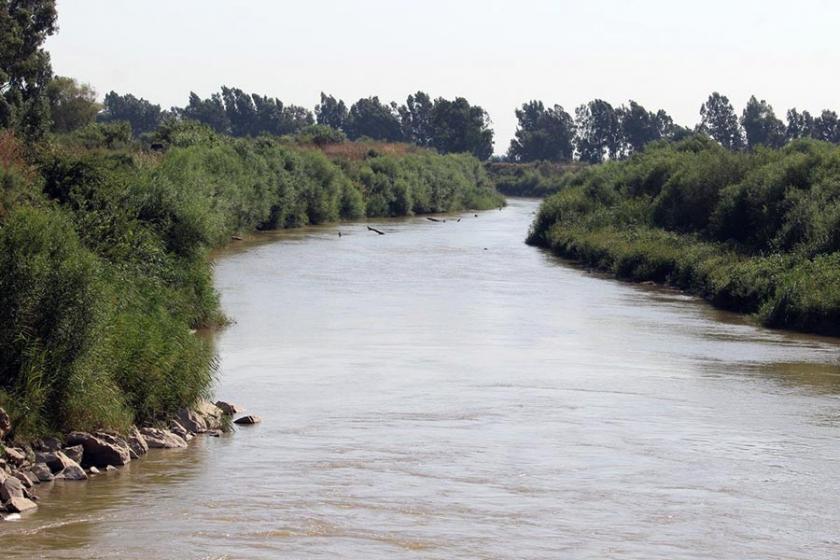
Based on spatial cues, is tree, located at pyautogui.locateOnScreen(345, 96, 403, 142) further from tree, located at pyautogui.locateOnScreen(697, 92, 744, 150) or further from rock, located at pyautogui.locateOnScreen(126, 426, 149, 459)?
rock, located at pyautogui.locateOnScreen(126, 426, 149, 459)

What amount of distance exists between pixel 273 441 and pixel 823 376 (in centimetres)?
1320

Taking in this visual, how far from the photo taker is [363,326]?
34156mm

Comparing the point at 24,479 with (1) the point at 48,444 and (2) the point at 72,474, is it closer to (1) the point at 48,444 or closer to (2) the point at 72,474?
(2) the point at 72,474

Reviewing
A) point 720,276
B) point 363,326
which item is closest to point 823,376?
point 363,326

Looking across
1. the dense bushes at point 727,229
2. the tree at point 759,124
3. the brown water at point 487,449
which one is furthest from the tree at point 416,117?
the brown water at point 487,449

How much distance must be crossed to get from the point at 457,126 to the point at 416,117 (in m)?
29.9

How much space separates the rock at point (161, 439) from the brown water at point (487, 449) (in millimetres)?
313

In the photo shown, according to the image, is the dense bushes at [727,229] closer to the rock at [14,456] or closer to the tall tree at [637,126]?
the rock at [14,456]

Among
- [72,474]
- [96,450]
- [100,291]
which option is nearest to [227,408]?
[100,291]

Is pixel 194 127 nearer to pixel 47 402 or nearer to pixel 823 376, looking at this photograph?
pixel 823 376

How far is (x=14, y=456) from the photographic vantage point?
56.6 ft

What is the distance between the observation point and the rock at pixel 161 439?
19.9m

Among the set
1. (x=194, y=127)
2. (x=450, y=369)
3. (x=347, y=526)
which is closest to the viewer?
(x=347, y=526)

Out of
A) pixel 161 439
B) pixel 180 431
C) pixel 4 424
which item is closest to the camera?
pixel 4 424
